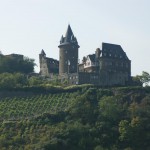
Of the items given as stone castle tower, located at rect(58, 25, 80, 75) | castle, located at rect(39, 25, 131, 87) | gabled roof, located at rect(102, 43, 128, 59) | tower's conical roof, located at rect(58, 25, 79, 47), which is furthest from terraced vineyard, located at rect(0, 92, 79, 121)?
tower's conical roof, located at rect(58, 25, 79, 47)

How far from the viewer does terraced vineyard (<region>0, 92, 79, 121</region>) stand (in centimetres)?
8256

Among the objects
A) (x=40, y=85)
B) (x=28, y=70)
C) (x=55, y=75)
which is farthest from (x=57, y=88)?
(x=28, y=70)

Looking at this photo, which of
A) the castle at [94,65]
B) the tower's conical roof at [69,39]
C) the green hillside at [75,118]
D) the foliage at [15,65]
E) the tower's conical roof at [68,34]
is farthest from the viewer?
the foliage at [15,65]

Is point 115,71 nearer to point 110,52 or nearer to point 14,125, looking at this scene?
point 110,52

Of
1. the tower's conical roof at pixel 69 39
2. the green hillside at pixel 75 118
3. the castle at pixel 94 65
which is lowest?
the green hillside at pixel 75 118

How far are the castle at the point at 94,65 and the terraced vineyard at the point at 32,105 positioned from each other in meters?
7.51

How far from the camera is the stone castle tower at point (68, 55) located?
101m

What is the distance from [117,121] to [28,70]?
3081 centimetres

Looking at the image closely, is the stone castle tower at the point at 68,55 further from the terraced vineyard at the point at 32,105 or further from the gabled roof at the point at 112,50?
the terraced vineyard at the point at 32,105

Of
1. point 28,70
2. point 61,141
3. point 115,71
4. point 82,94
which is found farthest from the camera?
point 28,70

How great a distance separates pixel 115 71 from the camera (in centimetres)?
9956

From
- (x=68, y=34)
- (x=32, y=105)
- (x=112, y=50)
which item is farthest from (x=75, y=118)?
(x=68, y=34)

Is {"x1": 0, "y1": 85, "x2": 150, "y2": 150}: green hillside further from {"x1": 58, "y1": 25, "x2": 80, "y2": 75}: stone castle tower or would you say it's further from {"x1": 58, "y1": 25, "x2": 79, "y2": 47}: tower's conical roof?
{"x1": 58, "y1": 25, "x2": 79, "y2": 47}: tower's conical roof

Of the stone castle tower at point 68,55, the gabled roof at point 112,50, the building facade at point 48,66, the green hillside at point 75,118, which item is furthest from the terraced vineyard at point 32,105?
the building facade at point 48,66
